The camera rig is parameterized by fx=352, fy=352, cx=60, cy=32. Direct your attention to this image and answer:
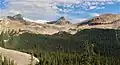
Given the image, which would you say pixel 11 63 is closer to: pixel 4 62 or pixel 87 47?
pixel 4 62

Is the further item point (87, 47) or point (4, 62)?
point (4, 62)

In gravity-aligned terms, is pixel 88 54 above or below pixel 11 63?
above

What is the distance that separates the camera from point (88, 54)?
561ft

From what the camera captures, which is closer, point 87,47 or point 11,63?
point 87,47

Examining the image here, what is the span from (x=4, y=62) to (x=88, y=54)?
1934 inches

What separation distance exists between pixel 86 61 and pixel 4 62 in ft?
160

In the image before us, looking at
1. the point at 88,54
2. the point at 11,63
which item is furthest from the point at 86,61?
the point at 11,63

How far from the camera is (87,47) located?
545 feet

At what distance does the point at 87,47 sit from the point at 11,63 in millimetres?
49212

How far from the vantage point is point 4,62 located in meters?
192

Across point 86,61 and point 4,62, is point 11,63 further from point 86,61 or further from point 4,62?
point 86,61

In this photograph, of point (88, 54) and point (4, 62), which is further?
point (4, 62)

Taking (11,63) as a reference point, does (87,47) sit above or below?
above

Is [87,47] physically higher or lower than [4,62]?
higher
